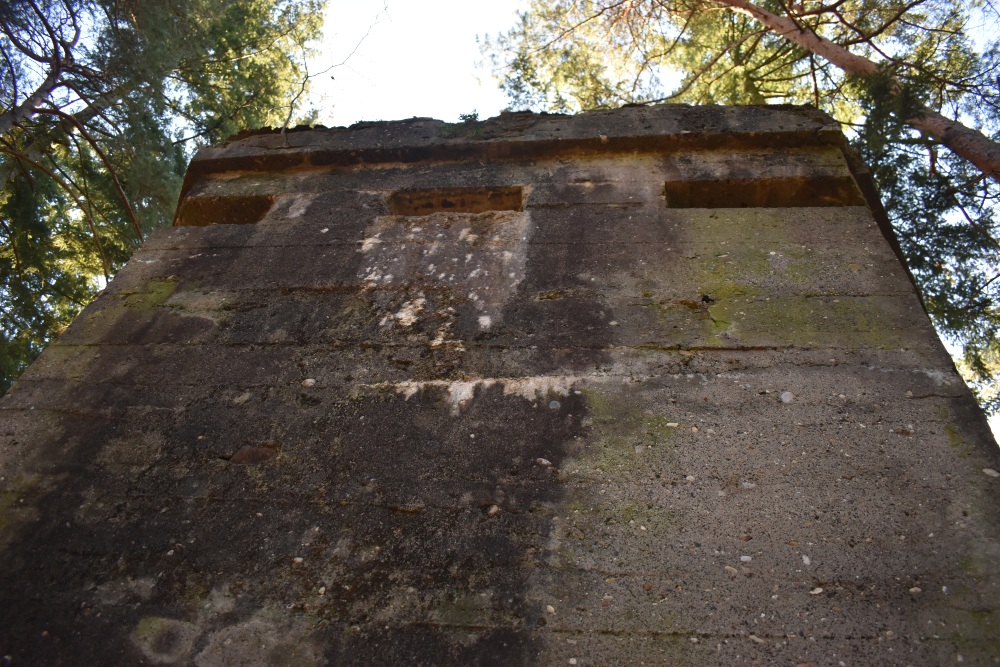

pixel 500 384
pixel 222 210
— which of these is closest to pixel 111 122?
pixel 222 210

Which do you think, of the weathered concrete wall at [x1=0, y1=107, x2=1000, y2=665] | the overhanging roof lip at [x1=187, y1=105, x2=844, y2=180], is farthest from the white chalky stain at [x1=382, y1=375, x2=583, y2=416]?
the overhanging roof lip at [x1=187, y1=105, x2=844, y2=180]

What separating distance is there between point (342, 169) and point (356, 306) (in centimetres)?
139

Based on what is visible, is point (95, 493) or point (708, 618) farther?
point (95, 493)

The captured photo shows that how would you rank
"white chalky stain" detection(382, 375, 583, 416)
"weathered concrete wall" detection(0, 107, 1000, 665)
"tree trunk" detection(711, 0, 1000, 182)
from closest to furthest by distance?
"weathered concrete wall" detection(0, 107, 1000, 665)
"white chalky stain" detection(382, 375, 583, 416)
"tree trunk" detection(711, 0, 1000, 182)

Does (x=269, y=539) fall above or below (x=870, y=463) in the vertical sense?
below

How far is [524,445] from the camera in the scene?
2.52 m

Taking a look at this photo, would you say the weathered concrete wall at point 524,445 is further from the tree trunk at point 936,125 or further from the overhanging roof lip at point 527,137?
the tree trunk at point 936,125

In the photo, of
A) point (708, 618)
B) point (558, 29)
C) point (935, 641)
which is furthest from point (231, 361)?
point (558, 29)

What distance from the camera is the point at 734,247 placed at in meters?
3.27

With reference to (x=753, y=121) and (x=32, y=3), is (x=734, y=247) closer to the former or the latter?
(x=753, y=121)

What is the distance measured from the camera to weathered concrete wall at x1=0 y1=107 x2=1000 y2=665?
2062mm

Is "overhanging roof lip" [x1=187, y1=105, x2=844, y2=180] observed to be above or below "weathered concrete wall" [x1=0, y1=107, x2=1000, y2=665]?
above

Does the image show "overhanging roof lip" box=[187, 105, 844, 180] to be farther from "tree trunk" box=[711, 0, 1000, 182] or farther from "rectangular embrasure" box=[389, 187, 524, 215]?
"tree trunk" box=[711, 0, 1000, 182]

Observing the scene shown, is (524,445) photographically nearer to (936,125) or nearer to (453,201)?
(453,201)
